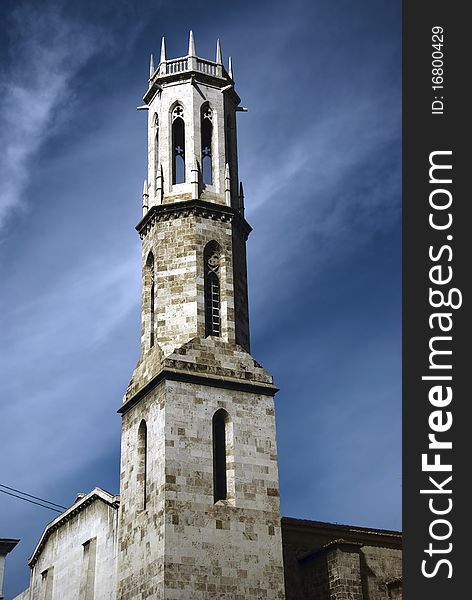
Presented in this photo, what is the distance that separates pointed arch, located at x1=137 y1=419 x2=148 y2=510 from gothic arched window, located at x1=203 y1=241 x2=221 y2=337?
3.54 meters

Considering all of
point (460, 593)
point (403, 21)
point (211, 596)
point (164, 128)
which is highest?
point (164, 128)

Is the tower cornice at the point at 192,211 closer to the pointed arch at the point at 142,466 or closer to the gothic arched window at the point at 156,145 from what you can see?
the gothic arched window at the point at 156,145

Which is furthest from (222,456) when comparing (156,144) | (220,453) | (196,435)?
(156,144)

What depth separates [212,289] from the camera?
30797 millimetres

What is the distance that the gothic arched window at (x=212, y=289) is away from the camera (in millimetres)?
30078

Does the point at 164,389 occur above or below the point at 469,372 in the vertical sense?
above

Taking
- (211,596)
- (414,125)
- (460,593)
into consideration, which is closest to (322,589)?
(211,596)

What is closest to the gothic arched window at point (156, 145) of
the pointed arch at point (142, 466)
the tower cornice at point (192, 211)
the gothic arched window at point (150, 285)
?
the tower cornice at point (192, 211)

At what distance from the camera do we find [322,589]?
96.1ft

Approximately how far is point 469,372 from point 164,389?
38.3 feet

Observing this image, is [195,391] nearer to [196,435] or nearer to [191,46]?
[196,435]

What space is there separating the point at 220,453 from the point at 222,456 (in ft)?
0.34

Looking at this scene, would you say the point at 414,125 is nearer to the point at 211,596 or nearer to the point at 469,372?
the point at 469,372

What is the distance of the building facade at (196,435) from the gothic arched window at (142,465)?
39 millimetres
